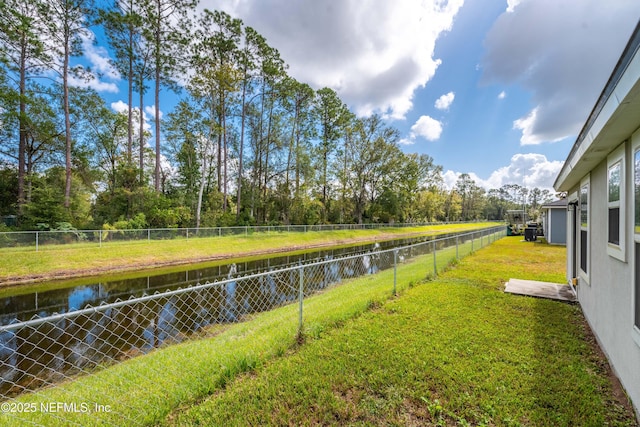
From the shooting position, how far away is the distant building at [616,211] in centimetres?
182

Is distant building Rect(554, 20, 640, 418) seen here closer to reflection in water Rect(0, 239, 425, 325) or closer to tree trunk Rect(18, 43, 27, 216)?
reflection in water Rect(0, 239, 425, 325)

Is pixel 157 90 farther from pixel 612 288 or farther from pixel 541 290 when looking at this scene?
pixel 612 288

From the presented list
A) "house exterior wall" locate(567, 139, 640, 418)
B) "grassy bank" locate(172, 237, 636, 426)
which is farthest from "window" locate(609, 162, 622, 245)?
"grassy bank" locate(172, 237, 636, 426)

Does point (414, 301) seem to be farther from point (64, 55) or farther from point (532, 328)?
point (64, 55)

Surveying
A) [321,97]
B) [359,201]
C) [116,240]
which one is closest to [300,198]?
[359,201]

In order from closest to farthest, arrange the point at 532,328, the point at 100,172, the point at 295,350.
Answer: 1. the point at 295,350
2. the point at 532,328
3. the point at 100,172

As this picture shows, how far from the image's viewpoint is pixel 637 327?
2.12 meters

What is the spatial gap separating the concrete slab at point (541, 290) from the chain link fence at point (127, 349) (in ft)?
6.23

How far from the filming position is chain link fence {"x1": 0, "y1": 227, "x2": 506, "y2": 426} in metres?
2.30

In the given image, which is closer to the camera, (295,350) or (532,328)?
(295,350)

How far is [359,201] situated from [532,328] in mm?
27858

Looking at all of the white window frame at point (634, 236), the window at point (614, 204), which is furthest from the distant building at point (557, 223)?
the white window frame at point (634, 236)

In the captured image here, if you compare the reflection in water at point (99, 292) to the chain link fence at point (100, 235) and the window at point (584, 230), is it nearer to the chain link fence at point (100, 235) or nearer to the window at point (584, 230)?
the chain link fence at point (100, 235)

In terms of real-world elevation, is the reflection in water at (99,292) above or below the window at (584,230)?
below
